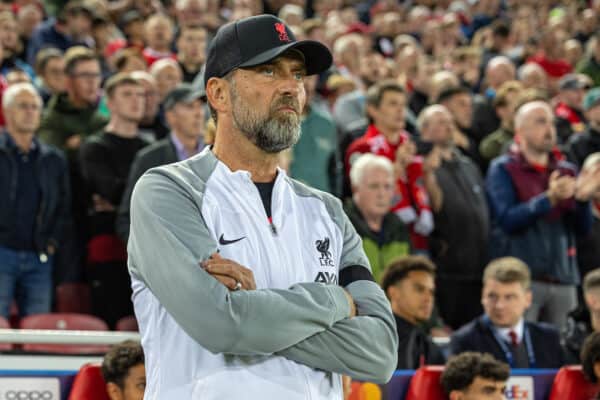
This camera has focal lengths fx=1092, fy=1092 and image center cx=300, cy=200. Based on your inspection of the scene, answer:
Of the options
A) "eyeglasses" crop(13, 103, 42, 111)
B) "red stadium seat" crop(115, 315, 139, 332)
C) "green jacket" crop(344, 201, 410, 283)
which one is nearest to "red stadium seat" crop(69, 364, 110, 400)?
"red stadium seat" crop(115, 315, 139, 332)

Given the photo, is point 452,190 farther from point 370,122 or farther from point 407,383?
point 407,383

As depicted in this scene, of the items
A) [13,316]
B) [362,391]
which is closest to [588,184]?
[362,391]

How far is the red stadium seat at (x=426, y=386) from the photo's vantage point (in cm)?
515

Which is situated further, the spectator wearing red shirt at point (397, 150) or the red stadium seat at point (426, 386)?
the spectator wearing red shirt at point (397, 150)

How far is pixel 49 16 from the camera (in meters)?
12.6

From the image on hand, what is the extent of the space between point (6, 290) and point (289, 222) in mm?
4290

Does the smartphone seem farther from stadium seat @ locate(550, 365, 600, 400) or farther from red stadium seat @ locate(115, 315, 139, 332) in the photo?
stadium seat @ locate(550, 365, 600, 400)

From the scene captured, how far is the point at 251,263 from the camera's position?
2.71 m

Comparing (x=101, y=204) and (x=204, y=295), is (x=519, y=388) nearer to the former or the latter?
(x=101, y=204)

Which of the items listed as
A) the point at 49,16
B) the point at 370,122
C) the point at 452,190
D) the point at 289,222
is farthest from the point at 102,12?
the point at 289,222

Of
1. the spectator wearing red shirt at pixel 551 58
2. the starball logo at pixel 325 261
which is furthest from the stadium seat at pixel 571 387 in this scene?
the spectator wearing red shirt at pixel 551 58

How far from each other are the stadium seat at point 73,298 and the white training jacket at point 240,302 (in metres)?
4.60

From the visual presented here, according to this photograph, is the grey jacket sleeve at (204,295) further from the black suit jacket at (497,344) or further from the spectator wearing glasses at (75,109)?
the spectator wearing glasses at (75,109)

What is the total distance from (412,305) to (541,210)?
70.4 inches
